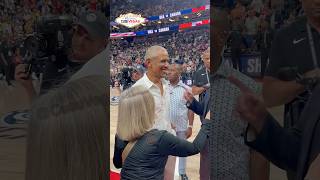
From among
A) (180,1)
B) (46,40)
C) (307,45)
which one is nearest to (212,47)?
(307,45)

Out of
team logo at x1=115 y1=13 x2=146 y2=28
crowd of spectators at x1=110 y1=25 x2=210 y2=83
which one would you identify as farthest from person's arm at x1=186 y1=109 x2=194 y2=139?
team logo at x1=115 y1=13 x2=146 y2=28

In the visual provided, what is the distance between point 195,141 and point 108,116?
0.90 m

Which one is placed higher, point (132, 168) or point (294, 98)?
point (294, 98)

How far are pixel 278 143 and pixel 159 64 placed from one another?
1645mm

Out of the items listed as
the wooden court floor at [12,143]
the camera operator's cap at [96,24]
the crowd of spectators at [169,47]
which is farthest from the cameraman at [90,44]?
the crowd of spectators at [169,47]

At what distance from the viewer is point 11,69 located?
11.2 feet

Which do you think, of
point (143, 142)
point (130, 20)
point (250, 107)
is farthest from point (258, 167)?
point (130, 20)

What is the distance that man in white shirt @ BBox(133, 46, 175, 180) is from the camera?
395cm

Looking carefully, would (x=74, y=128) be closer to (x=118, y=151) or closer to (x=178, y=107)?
(x=118, y=151)

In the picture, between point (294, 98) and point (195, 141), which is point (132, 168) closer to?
point (195, 141)

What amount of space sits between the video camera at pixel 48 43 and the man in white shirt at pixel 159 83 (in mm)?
825

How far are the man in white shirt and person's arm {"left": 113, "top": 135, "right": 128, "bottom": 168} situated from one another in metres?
0.32

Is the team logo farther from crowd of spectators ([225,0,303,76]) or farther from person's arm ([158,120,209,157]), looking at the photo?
crowd of spectators ([225,0,303,76])

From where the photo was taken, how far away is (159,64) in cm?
404
